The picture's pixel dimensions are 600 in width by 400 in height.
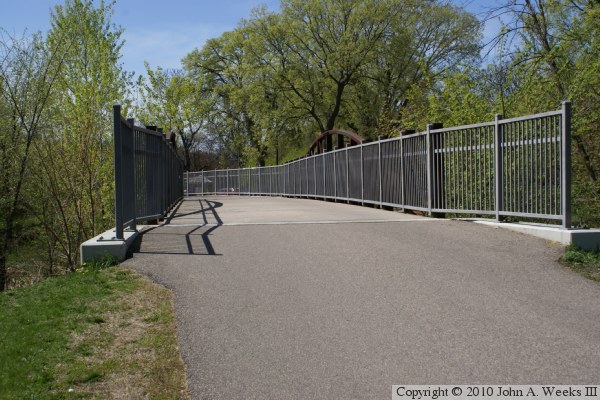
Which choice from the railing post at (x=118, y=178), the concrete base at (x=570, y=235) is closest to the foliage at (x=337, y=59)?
the concrete base at (x=570, y=235)

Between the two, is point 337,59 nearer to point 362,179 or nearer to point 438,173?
point 362,179

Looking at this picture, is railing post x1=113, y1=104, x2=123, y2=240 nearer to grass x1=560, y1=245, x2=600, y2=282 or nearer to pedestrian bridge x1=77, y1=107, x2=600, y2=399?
pedestrian bridge x1=77, y1=107, x2=600, y2=399

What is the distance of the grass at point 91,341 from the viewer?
3.89 metres

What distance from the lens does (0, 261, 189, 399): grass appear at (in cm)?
389

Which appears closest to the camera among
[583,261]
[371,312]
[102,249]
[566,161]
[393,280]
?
[371,312]

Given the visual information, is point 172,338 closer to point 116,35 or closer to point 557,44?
point 557,44

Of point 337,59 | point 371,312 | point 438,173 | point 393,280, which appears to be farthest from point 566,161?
point 337,59

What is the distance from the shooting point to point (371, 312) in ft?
17.8

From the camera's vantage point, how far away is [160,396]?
377cm

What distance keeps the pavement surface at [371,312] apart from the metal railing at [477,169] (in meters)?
0.75

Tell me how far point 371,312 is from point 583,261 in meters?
3.32

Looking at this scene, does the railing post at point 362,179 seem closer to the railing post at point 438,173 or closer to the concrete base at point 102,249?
the railing post at point 438,173

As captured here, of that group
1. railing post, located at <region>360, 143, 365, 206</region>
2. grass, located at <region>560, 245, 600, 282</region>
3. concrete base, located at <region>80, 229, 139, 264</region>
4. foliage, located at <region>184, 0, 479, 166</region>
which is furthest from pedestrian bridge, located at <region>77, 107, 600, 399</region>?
foliage, located at <region>184, 0, 479, 166</region>

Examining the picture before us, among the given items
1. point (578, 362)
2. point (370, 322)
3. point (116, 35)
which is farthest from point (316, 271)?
point (116, 35)
